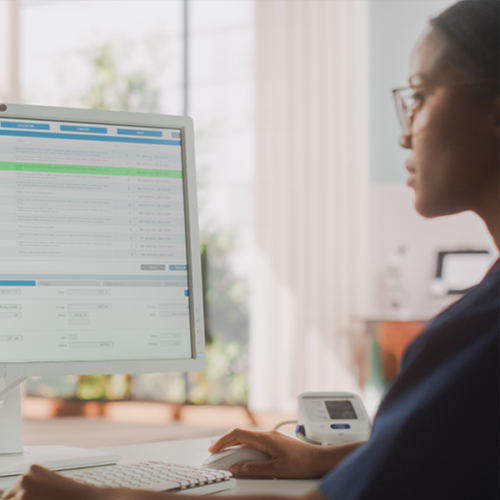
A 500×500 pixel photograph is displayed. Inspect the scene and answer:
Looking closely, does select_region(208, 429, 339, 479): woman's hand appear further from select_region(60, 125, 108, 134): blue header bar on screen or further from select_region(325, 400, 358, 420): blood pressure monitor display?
select_region(60, 125, 108, 134): blue header bar on screen

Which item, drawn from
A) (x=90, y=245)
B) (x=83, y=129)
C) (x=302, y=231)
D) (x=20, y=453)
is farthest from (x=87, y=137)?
(x=302, y=231)

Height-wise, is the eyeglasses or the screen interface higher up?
the eyeglasses

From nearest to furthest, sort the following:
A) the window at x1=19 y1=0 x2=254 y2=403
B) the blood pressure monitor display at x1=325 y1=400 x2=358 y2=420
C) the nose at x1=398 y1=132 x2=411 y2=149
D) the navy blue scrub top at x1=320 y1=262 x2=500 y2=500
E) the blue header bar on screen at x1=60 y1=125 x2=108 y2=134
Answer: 1. the navy blue scrub top at x1=320 y1=262 x2=500 y2=500
2. the nose at x1=398 y1=132 x2=411 y2=149
3. the blue header bar on screen at x1=60 y1=125 x2=108 y2=134
4. the blood pressure monitor display at x1=325 y1=400 x2=358 y2=420
5. the window at x1=19 y1=0 x2=254 y2=403

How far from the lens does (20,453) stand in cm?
87

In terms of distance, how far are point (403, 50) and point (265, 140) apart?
3.81ft

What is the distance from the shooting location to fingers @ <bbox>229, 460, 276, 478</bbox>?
2.64 ft

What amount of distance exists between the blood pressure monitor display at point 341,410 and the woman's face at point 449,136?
543 millimetres

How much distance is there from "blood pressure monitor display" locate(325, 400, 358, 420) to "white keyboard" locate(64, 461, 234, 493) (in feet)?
1.17

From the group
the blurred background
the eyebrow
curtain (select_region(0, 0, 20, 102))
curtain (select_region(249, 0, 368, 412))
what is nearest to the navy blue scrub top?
the eyebrow

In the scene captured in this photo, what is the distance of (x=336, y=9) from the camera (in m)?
3.87

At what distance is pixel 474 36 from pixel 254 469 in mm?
635

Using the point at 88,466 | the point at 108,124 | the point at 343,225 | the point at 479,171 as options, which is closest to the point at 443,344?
the point at 479,171

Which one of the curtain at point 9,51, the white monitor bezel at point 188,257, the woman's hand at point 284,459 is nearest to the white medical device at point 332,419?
the woman's hand at point 284,459

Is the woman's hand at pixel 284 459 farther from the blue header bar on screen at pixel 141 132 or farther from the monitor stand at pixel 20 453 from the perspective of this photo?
the blue header bar on screen at pixel 141 132
